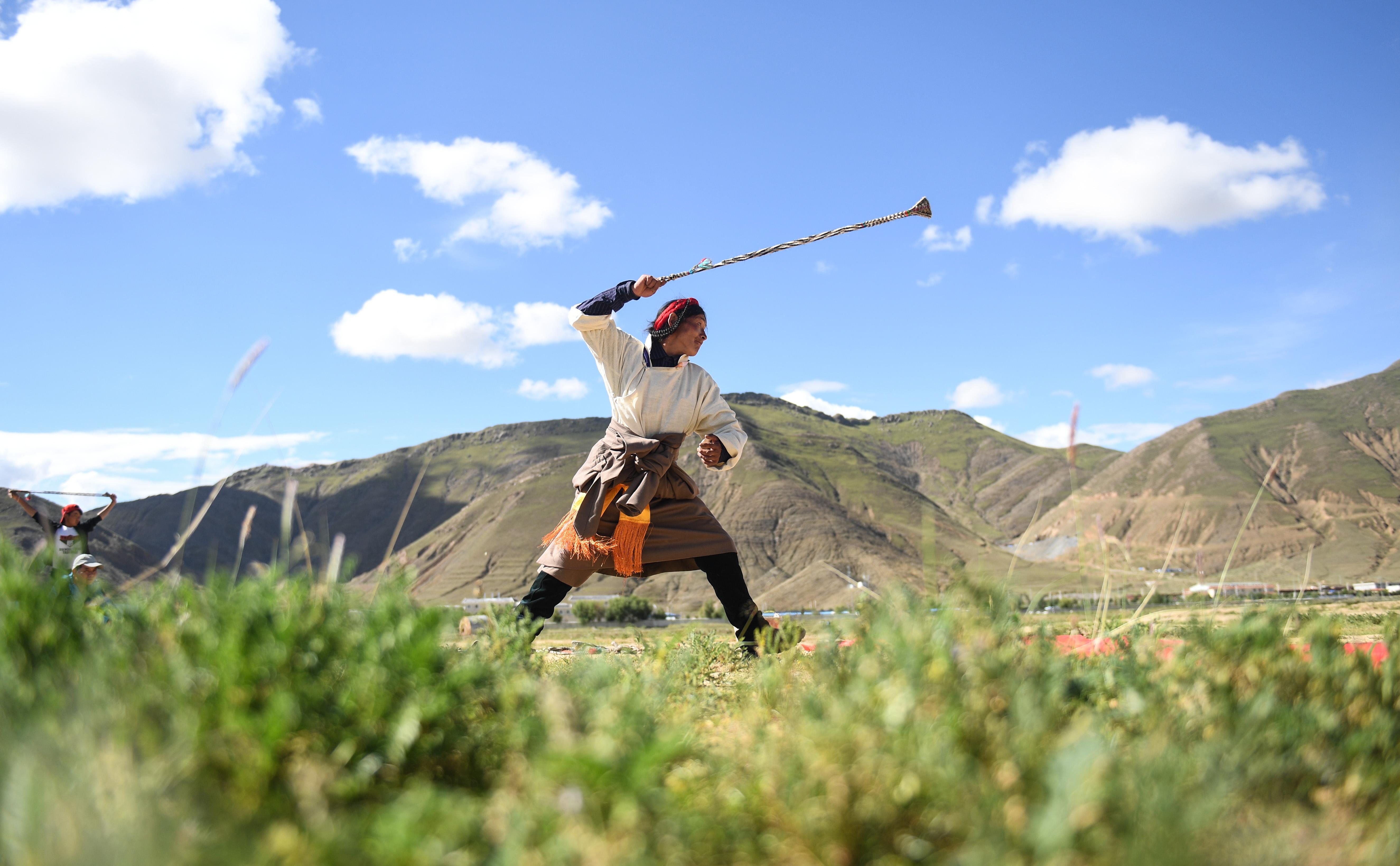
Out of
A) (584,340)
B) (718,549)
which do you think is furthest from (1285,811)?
(584,340)

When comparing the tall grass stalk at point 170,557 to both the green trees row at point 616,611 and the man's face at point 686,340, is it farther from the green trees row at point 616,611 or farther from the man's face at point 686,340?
the green trees row at point 616,611

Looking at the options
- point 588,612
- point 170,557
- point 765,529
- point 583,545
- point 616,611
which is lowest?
point 616,611

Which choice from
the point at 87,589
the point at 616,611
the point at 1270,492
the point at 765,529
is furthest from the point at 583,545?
the point at 765,529

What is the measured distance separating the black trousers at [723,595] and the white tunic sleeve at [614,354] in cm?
114

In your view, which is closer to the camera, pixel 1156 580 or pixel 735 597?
pixel 1156 580

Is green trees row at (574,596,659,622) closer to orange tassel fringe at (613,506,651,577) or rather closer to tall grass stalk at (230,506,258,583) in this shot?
orange tassel fringe at (613,506,651,577)

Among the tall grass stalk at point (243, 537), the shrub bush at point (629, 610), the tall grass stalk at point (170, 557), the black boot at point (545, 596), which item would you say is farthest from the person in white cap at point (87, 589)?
the shrub bush at point (629, 610)

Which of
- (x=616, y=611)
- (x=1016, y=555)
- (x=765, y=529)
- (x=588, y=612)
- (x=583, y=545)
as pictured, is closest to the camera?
(x=1016, y=555)

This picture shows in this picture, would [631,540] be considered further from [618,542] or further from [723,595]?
[723,595]

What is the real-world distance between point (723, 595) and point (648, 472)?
2.69ft

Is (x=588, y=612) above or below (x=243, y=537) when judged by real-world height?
below

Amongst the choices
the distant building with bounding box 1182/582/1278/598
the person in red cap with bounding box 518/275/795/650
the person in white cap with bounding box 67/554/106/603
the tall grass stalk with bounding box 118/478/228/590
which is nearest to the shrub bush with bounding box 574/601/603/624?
the person in red cap with bounding box 518/275/795/650

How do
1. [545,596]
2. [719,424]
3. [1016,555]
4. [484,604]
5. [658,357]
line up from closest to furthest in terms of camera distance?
[1016,555], [484,604], [545,596], [658,357], [719,424]

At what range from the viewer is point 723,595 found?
4.84 m
